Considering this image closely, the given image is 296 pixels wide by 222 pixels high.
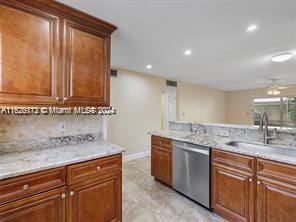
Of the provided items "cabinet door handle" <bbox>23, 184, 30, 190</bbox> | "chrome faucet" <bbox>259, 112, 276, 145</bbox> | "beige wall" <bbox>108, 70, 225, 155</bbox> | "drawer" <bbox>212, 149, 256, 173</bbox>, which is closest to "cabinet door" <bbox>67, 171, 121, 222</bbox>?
"cabinet door handle" <bbox>23, 184, 30, 190</bbox>

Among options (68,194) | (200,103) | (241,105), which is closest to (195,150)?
(68,194)

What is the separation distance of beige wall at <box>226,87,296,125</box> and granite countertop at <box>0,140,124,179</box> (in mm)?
8339

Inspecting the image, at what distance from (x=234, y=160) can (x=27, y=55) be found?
2480mm

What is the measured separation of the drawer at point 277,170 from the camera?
1.45 m

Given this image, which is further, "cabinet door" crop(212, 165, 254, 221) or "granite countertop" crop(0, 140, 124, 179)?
"cabinet door" crop(212, 165, 254, 221)

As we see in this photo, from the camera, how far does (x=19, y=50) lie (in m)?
1.46

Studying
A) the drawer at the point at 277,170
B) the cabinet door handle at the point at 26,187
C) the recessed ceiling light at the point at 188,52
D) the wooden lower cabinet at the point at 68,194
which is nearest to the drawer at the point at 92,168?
the wooden lower cabinet at the point at 68,194

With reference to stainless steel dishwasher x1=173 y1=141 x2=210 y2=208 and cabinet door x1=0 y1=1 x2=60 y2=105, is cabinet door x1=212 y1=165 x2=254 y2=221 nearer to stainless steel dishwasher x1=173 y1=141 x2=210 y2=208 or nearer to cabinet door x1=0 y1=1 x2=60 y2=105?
stainless steel dishwasher x1=173 y1=141 x2=210 y2=208

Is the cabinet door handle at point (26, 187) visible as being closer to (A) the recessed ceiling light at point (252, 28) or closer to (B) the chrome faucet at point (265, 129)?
(B) the chrome faucet at point (265, 129)

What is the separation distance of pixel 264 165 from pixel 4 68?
268 centimetres

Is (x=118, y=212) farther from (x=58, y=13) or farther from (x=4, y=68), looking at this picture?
(x=58, y=13)

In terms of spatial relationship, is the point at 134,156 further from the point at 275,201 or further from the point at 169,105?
the point at 275,201

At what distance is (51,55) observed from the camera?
5.35 ft

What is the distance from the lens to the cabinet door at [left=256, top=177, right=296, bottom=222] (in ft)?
4.80
